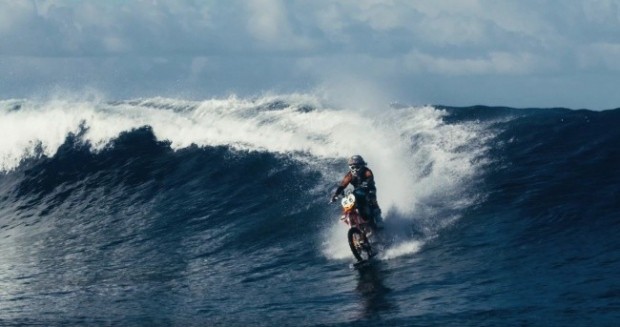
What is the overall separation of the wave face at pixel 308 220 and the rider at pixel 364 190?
52 centimetres

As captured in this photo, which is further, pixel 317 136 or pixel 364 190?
pixel 317 136

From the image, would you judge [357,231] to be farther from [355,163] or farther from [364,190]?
[355,163]

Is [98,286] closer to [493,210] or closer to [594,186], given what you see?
[493,210]

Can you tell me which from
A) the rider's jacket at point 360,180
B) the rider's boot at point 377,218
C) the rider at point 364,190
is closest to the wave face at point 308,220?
the rider's boot at point 377,218

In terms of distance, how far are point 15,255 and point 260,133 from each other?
27.7ft

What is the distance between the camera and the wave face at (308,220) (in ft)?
39.7

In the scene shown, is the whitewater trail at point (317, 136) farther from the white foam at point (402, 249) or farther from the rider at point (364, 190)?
the rider at point (364, 190)

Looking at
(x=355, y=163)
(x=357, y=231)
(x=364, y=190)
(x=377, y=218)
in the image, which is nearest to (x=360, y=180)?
(x=355, y=163)

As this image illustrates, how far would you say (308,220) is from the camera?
1819 centimetres

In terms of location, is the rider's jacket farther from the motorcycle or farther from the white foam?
the white foam

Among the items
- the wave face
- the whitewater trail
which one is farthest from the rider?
the whitewater trail

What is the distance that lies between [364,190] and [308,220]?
288cm

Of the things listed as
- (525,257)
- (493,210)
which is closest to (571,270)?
(525,257)

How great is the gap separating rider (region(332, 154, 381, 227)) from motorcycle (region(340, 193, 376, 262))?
0.10 m
